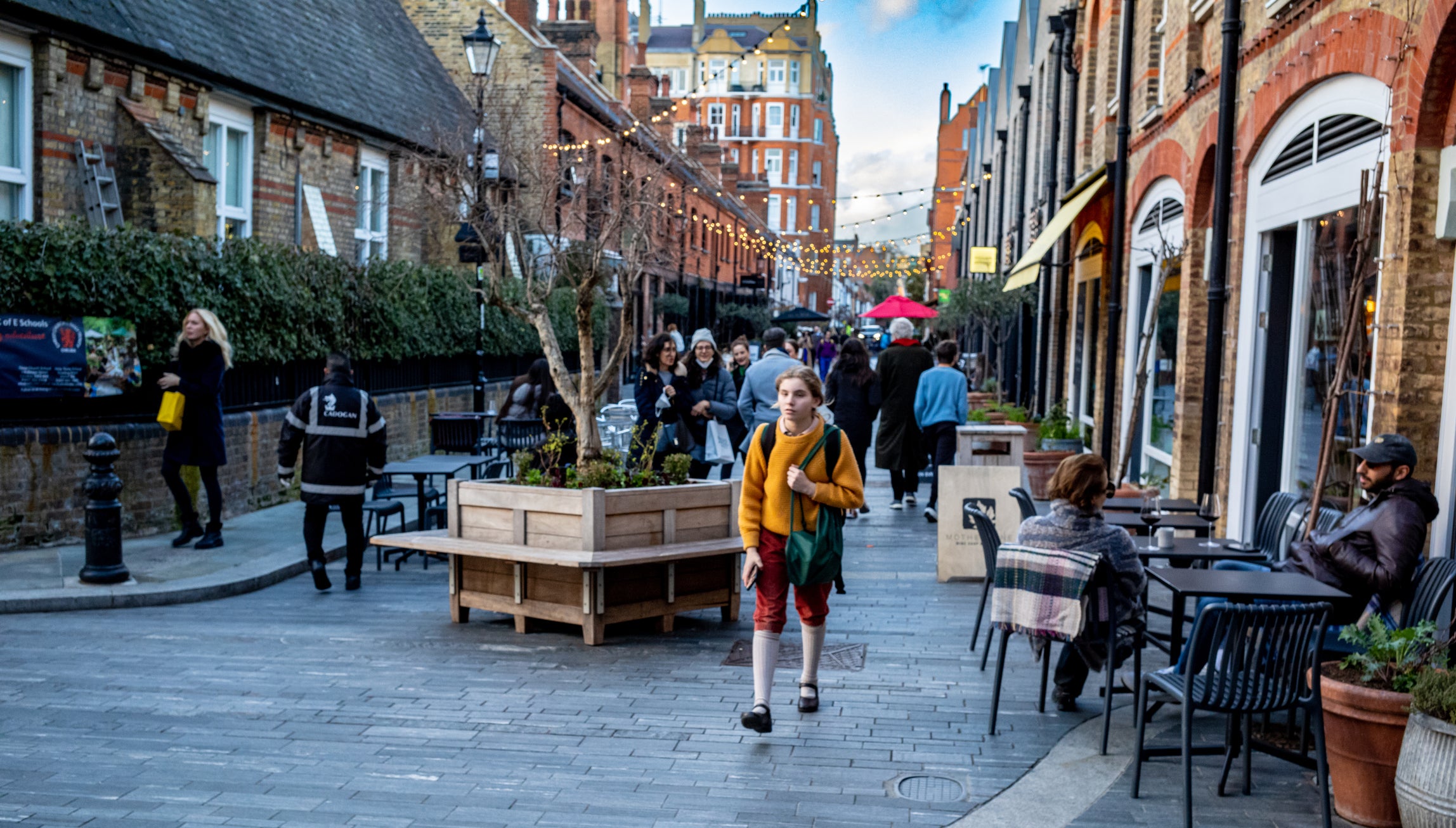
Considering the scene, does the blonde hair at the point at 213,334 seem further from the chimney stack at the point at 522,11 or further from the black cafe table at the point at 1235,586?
the chimney stack at the point at 522,11

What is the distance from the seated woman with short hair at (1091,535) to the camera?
222 inches

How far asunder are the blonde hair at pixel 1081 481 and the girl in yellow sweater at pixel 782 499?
93cm

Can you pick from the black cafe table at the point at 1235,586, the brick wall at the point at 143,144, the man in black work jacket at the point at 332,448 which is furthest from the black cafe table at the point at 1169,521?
the brick wall at the point at 143,144

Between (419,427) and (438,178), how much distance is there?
554 centimetres

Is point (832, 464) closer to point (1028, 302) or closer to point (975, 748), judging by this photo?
point (975, 748)

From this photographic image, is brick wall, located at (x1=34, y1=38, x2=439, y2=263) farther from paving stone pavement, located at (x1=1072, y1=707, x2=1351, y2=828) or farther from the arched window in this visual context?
paving stone pavement, located at (x1=1072, y1=707, x2=1351, y2=828)

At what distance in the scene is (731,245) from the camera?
56312mm

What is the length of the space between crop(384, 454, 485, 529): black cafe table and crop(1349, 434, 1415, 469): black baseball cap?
6.92 metres

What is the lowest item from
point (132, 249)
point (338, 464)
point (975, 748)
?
point (975, 748)

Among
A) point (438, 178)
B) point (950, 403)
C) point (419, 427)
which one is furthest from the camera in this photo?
point (438, 178)

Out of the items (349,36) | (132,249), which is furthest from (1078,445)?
(349,36)

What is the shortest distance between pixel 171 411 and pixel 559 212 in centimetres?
1373

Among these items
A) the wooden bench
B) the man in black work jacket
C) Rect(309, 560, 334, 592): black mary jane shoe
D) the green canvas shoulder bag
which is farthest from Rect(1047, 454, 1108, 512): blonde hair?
Rect(309, 560, 334, 592): black mary jane shoe

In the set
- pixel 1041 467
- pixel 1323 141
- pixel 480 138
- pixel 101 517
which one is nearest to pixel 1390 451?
pixel 1323 141
